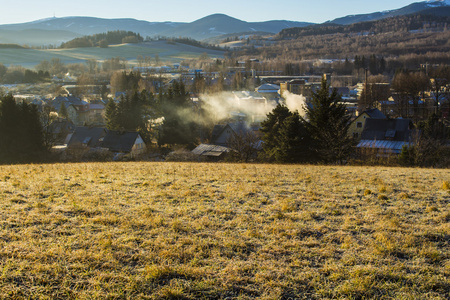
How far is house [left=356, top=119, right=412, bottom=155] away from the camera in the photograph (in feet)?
108

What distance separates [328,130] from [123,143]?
21.0 m

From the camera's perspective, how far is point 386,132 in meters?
35.1

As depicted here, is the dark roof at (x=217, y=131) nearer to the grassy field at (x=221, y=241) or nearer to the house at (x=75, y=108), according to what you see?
the grassy field at (x=221, y=241)

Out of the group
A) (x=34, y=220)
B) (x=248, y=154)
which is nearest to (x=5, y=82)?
(x=248, y=154)

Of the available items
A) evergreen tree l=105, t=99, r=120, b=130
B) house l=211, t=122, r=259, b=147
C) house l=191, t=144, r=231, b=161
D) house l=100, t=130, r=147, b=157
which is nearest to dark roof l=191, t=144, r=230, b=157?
house l=191, t=144, r=231, b=161

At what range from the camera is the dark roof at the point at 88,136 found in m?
38.6

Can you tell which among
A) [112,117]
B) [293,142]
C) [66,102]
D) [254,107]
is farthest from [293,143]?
[66,102]

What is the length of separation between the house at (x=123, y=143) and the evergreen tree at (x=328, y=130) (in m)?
18.4

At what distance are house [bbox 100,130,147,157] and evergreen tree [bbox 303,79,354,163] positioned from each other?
18.4 m

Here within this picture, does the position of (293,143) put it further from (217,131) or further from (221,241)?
(217,131)

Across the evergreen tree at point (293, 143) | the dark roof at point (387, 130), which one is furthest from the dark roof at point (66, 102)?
the evergreen tree at point (293, 143)

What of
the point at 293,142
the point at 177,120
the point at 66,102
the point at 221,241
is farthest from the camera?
the point at 66,102

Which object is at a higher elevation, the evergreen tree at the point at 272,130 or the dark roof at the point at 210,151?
the evergreen tree at the point at 272,130

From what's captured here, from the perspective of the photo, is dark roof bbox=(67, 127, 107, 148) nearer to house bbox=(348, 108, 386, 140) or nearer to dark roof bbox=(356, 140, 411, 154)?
dark roof bbox=(356, 140, 411, 154)
